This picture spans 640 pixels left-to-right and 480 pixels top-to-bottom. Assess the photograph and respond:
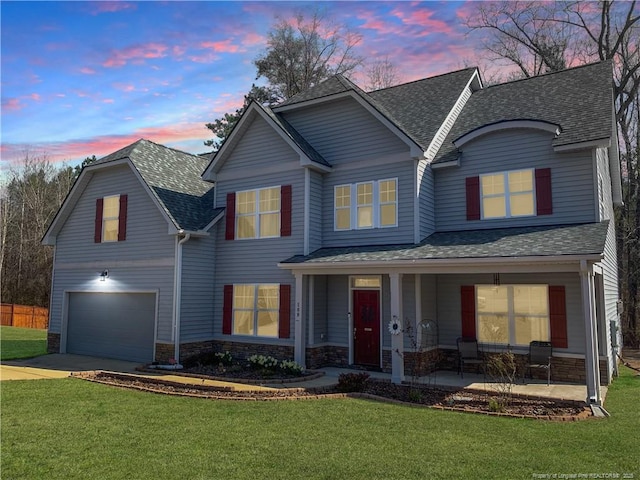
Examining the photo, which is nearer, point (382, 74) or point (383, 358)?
point (383, 358)

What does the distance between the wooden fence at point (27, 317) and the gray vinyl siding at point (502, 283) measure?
91.3 ft

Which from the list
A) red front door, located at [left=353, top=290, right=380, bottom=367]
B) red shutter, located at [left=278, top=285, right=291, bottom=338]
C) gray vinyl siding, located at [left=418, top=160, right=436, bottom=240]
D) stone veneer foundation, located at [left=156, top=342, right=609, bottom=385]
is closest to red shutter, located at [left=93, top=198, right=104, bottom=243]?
stone veneer foundation, located at [left=156, top=342, right=609, bottom=385]

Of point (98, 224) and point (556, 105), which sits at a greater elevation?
point (556, 105)

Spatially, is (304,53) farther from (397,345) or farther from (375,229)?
(397,345)

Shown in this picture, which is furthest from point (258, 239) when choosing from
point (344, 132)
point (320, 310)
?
point (344, 132)

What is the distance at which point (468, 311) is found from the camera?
12898 millimetres

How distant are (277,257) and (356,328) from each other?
10.9ft

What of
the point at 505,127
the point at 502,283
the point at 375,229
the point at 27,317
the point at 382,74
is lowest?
the point at 27,317

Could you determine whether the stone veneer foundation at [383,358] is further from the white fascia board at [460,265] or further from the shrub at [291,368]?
the white fascia board at [460,265]

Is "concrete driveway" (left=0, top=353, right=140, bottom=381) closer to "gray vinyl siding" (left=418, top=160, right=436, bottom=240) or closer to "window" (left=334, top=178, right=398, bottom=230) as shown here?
"window" (left=334, top=178, right=398, bottom=230)

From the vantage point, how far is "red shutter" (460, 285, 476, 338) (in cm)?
1283

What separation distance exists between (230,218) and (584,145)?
10675mm

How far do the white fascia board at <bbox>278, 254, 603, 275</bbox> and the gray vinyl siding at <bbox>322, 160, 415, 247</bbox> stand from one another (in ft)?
5.69

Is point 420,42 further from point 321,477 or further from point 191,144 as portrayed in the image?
point 191,144
